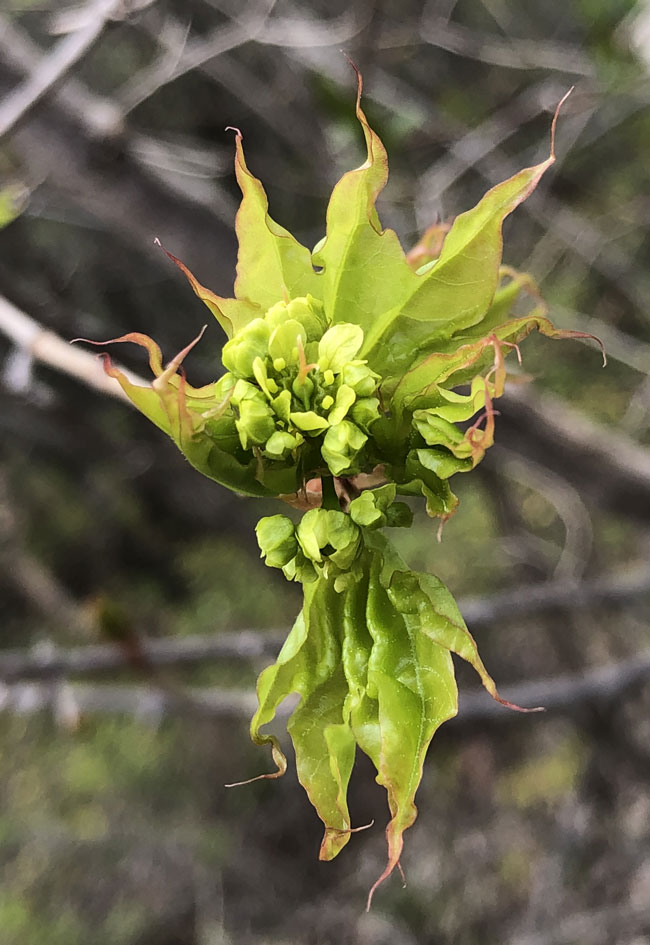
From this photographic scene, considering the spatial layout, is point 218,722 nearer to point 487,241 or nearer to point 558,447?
point 558,447

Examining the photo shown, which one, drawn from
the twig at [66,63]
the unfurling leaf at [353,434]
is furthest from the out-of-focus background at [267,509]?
the unfurling leaf at [353,434]

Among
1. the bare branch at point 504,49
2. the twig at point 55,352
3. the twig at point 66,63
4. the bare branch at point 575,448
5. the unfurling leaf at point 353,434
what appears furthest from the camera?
the bare branch at point 504,49

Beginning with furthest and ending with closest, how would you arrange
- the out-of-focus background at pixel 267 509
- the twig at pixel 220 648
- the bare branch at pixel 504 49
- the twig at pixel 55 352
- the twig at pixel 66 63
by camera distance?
the bare branch at pixel 504 49 < the out-of-focus background at pixel 267 509 < the twig at pixel 220 648 < the twig at pixel 66 63 < the twig at pixel 55 352

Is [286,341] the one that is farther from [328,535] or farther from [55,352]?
[55,352]

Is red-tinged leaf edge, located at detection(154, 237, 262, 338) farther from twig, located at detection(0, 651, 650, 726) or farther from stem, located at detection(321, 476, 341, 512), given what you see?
twig, located at detection(0, 651, 650, 726)

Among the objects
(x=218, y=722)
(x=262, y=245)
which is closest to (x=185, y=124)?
(x=218, y=722)

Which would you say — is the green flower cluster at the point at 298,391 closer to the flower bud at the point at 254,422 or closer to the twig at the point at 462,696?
the flower bud at the point at 254,422

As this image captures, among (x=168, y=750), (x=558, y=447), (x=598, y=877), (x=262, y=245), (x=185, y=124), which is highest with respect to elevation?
(x=262, y=245)
